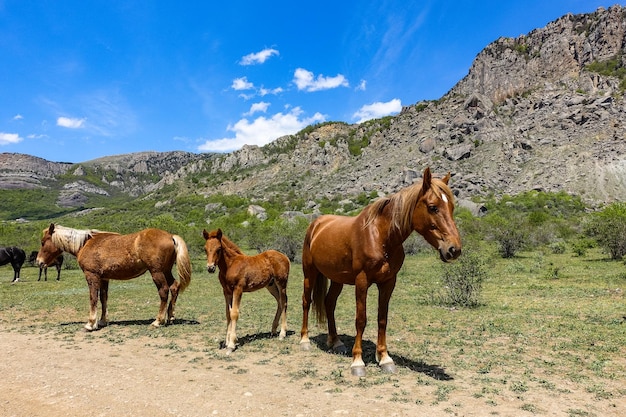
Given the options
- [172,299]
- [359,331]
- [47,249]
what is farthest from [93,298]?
[359,331]

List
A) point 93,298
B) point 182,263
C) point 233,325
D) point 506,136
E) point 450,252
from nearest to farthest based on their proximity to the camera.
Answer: point 450,252, point 233,325, point 93,298, point 182,263, point 506,136

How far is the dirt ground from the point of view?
4754mm

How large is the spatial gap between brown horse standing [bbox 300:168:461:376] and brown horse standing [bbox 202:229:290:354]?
117 cm

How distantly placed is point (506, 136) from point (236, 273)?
81391 millimetres

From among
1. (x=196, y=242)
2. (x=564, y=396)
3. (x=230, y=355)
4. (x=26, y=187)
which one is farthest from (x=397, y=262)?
(x=26, y=187)

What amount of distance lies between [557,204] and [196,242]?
52.0 metres

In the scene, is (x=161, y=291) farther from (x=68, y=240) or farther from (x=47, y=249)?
(x=47, y=249)

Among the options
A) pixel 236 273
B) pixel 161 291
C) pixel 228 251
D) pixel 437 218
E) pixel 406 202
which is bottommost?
pixel 161 291

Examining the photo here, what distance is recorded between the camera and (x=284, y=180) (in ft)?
328

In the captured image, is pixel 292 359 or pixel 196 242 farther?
pixel 196 242

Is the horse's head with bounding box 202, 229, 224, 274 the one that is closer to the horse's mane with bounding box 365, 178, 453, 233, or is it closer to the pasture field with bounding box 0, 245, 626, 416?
the pasture field with bounding box 0, 245, 626, 416

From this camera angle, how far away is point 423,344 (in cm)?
→ 792

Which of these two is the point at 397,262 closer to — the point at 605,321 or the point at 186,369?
the point at 186,369

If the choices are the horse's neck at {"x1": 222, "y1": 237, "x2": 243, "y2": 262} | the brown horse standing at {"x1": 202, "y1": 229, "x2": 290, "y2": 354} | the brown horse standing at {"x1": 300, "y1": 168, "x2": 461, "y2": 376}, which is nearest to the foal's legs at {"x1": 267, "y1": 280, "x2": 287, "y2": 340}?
the brown horse standing at {"x1": 202, "y1": 229, "x2": 290, "y2": 354}
